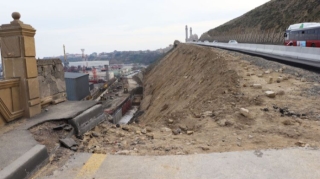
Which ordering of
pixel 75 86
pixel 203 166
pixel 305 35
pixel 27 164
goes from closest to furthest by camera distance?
pixel 27 164
pixel 203 166
pixel 305 35
pixel 75 86

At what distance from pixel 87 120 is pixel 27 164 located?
241 centimetres

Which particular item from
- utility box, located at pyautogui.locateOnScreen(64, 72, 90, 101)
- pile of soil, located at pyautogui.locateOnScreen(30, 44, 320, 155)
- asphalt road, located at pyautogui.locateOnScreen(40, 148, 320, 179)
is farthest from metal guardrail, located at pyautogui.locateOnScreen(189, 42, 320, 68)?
utility box, located at pyautogui.locateOnScreen(64, 72, 90, 101)

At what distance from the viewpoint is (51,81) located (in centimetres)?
740

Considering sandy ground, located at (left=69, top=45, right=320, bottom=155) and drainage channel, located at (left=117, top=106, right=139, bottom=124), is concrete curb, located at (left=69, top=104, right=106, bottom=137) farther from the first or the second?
drainage channel, located at (left=117, top=106, right=139, bottom=124)

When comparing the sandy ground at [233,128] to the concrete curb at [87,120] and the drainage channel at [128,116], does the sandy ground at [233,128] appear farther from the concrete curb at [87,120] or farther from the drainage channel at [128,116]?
the drainage channel at [128,116]

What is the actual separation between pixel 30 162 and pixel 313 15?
3966 centimetres

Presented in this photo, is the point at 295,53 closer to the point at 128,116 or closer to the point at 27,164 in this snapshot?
the point at 128,116

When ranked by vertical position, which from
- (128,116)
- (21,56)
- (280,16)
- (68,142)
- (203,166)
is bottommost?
(128,116)

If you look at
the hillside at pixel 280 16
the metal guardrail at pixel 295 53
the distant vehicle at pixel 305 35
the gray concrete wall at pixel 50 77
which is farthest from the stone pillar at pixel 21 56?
the hillside at pixel 280 16

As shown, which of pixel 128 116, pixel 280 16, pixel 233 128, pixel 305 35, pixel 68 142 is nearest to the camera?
pixel 68 142

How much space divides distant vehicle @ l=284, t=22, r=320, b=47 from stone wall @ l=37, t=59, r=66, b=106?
56.7ft

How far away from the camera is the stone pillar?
228 inches

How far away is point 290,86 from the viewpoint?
834cm

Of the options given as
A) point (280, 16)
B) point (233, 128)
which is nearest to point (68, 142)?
point (233, 128)
